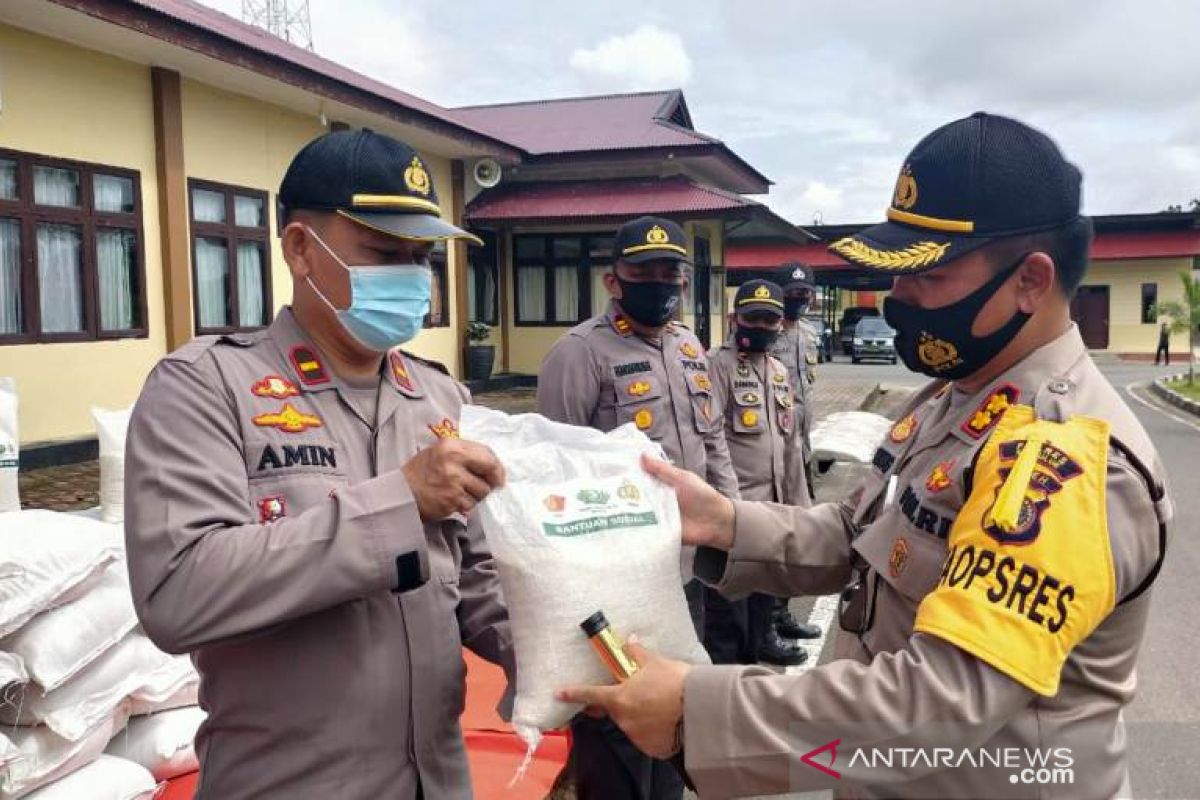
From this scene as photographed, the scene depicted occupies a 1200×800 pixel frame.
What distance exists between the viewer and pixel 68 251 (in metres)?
8.12

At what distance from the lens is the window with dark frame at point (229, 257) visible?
9.57 meters

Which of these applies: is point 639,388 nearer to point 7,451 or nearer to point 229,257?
point 7,451

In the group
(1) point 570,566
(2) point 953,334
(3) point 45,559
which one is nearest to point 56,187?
(3) point 45,559

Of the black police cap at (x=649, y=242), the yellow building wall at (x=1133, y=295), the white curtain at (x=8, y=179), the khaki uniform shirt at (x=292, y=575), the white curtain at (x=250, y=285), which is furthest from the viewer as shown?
the yellow building wall at (x=1133, y=295)

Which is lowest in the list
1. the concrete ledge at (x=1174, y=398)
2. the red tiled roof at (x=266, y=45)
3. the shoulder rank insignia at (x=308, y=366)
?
the concrete ledge at (x=1174, y=398)

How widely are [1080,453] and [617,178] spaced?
15.0m

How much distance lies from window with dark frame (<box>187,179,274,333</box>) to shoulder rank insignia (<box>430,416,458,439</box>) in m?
8.58

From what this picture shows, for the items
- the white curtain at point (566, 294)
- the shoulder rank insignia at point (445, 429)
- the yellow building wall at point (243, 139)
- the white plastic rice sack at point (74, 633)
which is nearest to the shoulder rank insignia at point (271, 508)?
the shoulder rank insignia at point (445, 429)

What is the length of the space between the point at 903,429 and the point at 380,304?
102cm

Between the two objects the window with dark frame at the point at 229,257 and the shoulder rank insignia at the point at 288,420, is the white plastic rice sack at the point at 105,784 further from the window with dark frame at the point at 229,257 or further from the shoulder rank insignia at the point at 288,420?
the window with dark frame at the point at 229,257

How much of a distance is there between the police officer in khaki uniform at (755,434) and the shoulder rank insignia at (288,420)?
2881 millimetres

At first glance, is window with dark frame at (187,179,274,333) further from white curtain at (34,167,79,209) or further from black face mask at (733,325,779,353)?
black face mask at (733,325,779,353)

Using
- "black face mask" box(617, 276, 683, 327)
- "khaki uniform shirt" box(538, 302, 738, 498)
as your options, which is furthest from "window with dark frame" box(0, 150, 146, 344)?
"black face mask" box(617, 276, 683, 327)

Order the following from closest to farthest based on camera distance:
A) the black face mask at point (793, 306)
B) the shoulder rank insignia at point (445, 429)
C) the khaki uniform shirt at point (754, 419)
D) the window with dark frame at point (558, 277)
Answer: the shoulder rank insignia at point (445, 429) < the khaki uniform shirt at point (754, 419) < the black face mask at point (793, 306) < the window with dark frame at point (558, 277)
